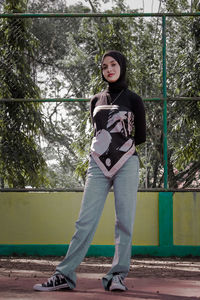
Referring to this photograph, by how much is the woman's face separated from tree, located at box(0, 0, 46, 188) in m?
2.17

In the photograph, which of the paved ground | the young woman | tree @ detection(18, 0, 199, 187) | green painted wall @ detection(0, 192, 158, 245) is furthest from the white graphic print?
green painted wall @ detection(0, 192, 158, 245)

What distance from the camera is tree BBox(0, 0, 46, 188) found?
5484 millimetres

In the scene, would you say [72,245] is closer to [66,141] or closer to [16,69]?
[66,141]

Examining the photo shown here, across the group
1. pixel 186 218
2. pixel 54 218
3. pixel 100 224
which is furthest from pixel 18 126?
pixel 186 218

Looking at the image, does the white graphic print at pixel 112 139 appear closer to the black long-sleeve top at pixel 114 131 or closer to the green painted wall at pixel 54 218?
the black long-sleeve top at pixel 114 131

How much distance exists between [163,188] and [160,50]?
1505 millimetres

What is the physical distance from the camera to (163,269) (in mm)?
4547

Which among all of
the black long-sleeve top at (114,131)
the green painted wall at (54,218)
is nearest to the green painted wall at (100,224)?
the green painted wall at (54,218)

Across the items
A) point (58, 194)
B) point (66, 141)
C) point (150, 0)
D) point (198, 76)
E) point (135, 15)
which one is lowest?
point (58, 194)

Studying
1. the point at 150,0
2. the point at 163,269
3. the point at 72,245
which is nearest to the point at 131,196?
the point at 72,245

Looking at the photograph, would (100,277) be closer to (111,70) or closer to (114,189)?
(114,189)

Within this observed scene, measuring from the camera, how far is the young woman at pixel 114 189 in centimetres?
317

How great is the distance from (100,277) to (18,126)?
2.16m

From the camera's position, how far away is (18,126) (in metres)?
5.52
